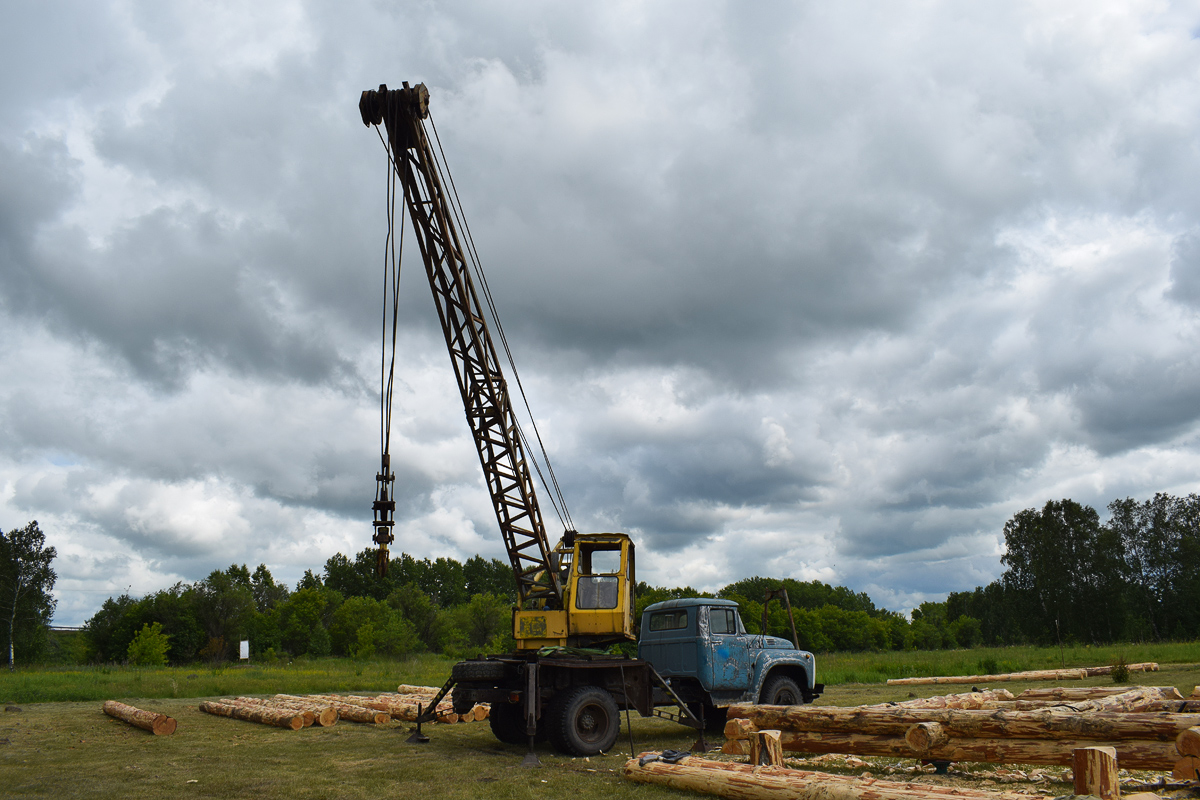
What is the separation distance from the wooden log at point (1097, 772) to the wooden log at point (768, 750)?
312 cm

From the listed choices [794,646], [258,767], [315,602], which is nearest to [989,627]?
[315,602]

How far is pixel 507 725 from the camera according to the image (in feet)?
41.4

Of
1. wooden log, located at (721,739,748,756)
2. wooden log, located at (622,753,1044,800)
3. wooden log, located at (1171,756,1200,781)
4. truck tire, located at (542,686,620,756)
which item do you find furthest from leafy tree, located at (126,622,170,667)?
wooden log, located at (1171,756,1200,781)

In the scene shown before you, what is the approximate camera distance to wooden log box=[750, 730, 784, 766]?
8656 mm

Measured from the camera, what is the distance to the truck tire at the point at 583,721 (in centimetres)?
1089

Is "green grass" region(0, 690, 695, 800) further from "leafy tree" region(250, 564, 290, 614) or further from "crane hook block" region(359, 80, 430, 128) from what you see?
"leafy tree" region(250, 564, 290, 614)

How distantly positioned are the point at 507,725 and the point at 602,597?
9.51 ft

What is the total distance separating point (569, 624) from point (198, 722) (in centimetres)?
867

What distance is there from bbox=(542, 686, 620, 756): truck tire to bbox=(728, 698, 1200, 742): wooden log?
2.57 meters

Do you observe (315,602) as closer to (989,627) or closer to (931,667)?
(931,667)

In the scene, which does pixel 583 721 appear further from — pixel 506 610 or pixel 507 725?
pixel 506 610

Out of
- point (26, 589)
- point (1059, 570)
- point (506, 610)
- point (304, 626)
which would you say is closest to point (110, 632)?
point (26, 589)

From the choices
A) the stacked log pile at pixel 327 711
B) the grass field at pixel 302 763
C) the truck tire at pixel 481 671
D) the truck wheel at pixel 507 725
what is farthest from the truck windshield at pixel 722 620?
the stacked log pile at pixel 327 711

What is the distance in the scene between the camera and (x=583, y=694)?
439 inches
